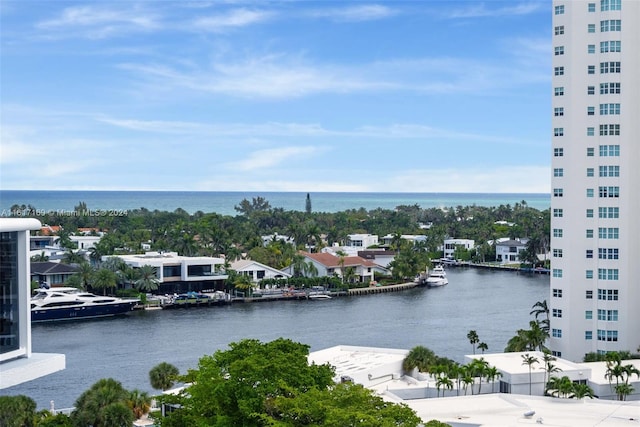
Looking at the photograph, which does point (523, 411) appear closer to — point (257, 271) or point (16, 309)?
point (16, 309)

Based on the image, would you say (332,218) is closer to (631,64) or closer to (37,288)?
(37,288)

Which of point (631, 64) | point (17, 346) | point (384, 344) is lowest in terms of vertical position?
point (384, 344)

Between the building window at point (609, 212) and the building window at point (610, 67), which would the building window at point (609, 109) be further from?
the building window at point (609, 212)

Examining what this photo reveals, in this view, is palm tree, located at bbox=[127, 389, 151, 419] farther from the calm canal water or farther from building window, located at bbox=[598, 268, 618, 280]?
building window, located at bbox=[598, 268, 618, 280]

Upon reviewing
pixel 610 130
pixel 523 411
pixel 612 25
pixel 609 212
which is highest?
pixel 612 25

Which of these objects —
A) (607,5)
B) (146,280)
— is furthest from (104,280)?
(607,5)

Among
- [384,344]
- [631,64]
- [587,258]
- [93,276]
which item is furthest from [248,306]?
[631,64]
